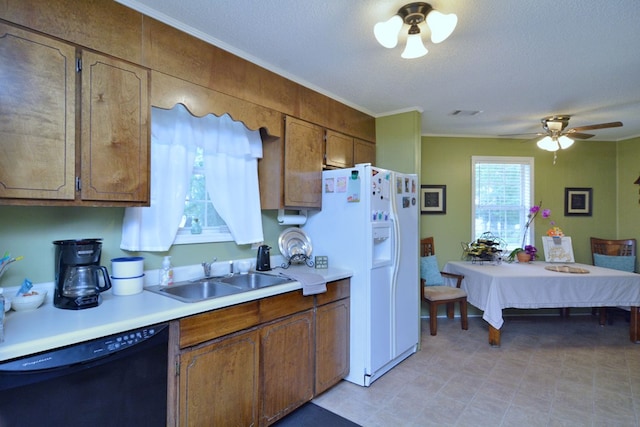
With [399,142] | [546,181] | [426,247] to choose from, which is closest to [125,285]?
[399,142]

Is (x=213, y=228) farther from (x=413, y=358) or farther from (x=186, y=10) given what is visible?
(x=413, y=358)

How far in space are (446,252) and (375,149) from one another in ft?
6.16

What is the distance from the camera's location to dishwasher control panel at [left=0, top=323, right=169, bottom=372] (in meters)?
1.21

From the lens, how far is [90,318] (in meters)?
1.48

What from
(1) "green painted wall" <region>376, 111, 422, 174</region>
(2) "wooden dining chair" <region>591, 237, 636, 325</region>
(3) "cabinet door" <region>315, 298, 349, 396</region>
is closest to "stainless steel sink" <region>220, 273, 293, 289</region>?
(3) "cabinet door" <region>315, 298, 349, 396</region>

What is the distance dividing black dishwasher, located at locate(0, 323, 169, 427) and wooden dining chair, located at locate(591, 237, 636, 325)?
501cm

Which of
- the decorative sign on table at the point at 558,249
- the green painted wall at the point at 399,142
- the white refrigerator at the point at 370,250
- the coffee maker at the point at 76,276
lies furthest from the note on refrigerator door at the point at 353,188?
the decorative sign on table at the point at 558,249

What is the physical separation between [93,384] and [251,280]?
1.22 metres

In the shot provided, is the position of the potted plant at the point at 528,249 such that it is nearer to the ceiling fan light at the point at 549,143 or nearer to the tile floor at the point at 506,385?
the tile floor at the point at 506,385

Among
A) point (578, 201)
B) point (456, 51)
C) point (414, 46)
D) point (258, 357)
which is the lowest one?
point (258, 357)

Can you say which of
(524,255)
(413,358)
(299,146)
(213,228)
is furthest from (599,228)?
(213,228)

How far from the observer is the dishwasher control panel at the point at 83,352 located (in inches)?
47.8

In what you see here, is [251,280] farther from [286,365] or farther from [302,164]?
[302,164]

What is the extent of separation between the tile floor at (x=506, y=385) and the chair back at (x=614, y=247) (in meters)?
1.14
